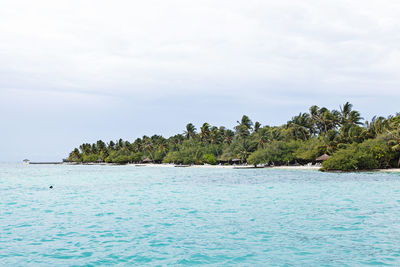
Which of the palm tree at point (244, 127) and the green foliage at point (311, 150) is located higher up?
the palm tree at point (244, 127)

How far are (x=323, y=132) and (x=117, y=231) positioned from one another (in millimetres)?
68782

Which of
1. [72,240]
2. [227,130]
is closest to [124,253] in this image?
[72,240]

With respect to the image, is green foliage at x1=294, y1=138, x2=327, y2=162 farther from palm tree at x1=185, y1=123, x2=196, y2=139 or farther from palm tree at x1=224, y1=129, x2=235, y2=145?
palm tree at x1=185, y1=123, x2=196, y2=139

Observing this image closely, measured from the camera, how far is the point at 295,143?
72.1 meters

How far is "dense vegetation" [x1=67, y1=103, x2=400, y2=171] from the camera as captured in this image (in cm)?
5259

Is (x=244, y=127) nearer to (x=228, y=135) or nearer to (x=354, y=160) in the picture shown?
(x=228, y=135)

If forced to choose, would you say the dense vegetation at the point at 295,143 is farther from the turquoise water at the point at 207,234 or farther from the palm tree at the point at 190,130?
the turquoise water at the point at 207,234

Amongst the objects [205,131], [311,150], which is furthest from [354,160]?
[205,131]

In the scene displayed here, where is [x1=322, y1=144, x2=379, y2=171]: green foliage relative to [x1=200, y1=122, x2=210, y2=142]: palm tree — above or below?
below

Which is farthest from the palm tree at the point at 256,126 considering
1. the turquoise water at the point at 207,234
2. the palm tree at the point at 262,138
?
the turquoise water at the point at 207,234

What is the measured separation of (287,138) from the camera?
260ft

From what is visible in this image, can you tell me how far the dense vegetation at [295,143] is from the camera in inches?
2071

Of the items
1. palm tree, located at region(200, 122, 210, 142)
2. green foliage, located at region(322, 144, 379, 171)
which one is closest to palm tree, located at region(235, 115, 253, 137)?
palm tree, located at region(200, 122, 210, 142)

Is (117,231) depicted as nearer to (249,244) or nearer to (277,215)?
(249,244)
